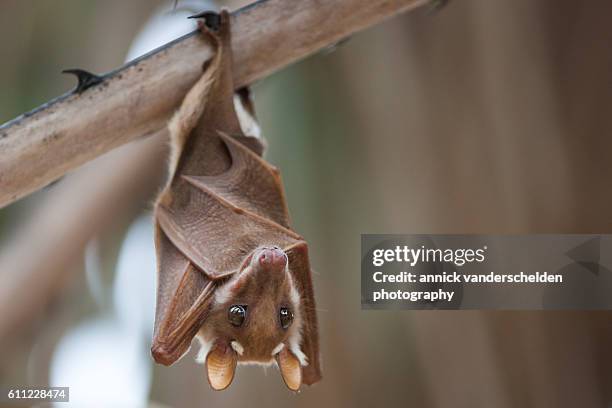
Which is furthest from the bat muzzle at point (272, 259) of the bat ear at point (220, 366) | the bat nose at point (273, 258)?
the bat ear at point (220, 366)

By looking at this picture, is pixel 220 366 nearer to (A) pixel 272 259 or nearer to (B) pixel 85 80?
(A) pixel 272 259

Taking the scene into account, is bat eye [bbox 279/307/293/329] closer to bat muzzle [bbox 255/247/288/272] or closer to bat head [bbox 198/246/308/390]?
bat head [bbox 198/246/308/390]

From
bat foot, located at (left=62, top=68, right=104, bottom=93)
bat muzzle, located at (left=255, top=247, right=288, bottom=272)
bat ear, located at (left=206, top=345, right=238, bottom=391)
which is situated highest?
bat foot, located at (left=62, top=68, right=104, bottom=93)

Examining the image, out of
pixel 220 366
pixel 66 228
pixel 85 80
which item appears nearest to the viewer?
pixel 85 80

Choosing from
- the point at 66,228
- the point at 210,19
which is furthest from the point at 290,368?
the point at 66,228

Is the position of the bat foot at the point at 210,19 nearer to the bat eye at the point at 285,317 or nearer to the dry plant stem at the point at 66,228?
the bat eye at the point at 285,317

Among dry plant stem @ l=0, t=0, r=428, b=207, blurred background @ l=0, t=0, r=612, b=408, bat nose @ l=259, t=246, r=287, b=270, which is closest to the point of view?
dry plant stem @ l=0, t=0, r=428, b=207

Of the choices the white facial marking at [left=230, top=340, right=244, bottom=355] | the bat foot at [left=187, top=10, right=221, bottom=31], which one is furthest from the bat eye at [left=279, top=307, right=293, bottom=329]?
the bat foot at [left=187, top=10, right=221, bottom=31]
